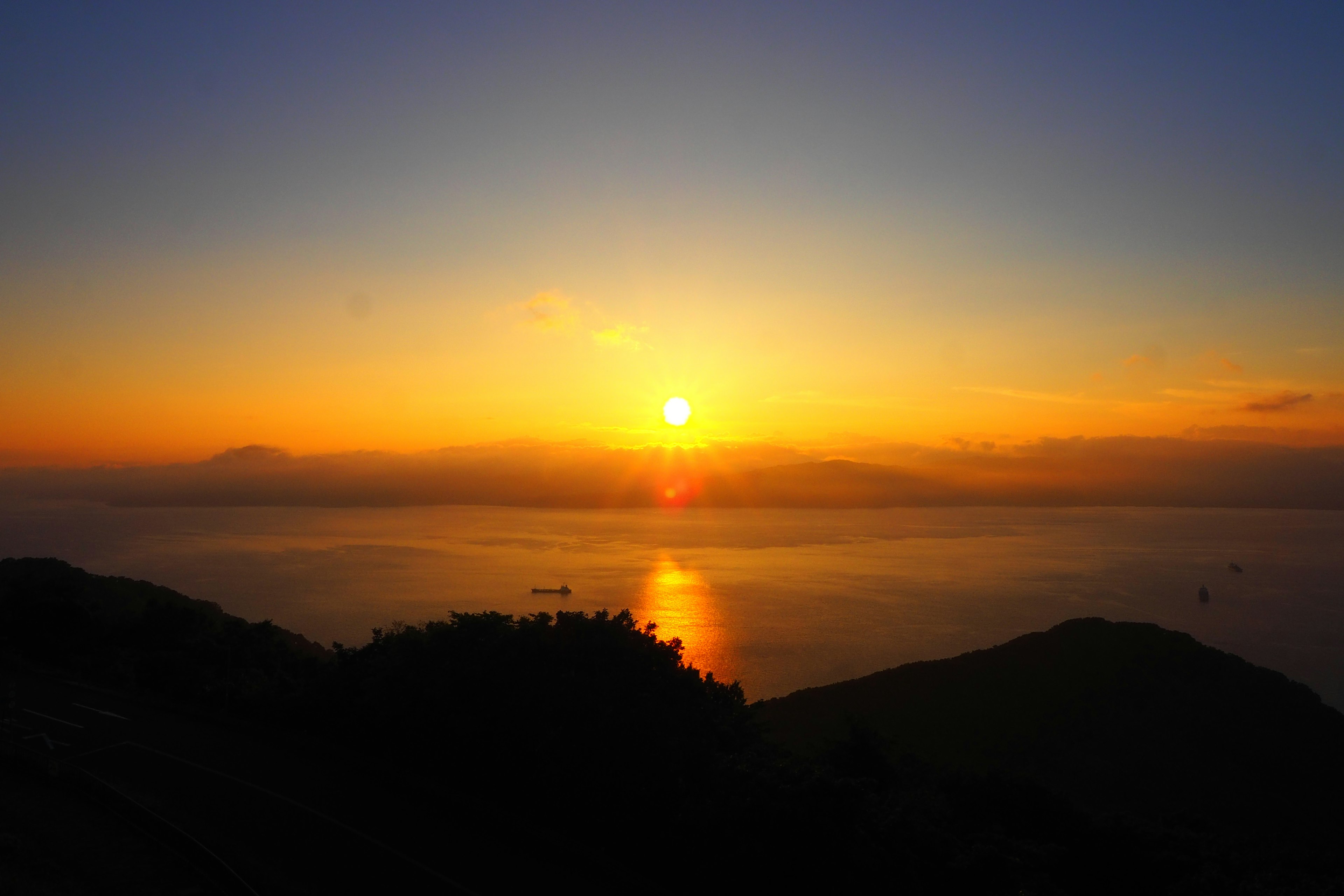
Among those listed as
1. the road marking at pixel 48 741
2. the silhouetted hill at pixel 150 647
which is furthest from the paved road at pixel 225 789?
the silhouetted hill at pixel 150 647

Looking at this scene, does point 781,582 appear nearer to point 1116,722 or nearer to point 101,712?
point 1116,722

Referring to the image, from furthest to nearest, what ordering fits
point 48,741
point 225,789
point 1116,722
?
point 1116,722
point 48,741
point 225,789

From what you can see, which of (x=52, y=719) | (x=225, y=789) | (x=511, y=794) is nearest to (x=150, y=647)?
(x=52, y=719)

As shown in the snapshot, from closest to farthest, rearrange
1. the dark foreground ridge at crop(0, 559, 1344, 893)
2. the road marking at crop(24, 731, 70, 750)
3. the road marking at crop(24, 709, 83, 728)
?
the dark foreground ridge at crop(0, 559, 1344, 893) < the road marking at crop(24, 731, 70, 750) < the road marking at crop(24, 709, 83, 728)

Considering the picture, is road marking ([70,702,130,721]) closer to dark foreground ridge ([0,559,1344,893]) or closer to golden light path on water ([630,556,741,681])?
dark foreground ridge ([0,559,1344,893])

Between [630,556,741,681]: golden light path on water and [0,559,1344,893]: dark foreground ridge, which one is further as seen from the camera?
[630,556,741,681]: golden light path on water

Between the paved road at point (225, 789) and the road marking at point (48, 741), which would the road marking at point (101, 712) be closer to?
the paved road at point (225, 789)

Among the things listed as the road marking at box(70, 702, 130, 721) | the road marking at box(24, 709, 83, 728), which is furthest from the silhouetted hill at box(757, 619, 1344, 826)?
the road marking at box(24, 709, 83, 728)
